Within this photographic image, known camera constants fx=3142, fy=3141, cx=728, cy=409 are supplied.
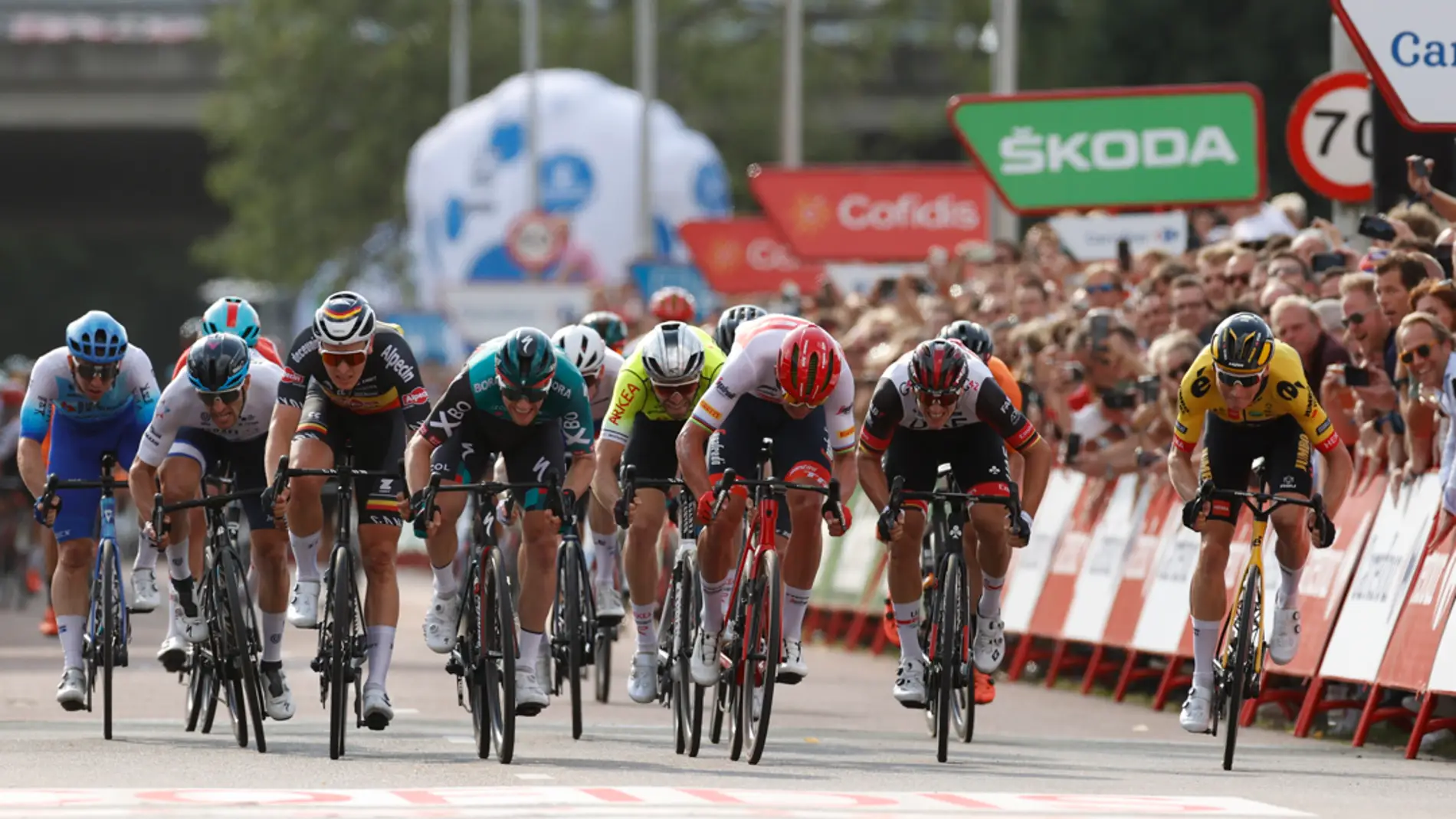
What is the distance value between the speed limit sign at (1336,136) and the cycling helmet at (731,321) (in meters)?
4.18

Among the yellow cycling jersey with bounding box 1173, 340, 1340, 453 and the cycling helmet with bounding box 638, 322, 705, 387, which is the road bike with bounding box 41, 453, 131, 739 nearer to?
the cycling helmet with bounding box 638, 322, 705, 387

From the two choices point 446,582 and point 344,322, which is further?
point 446,582

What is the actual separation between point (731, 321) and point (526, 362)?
9.85 ft

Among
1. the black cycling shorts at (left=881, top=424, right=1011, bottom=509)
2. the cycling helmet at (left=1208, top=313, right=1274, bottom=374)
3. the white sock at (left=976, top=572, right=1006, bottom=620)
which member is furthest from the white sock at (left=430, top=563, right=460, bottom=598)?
the cycling helmet at (left=1208, top=313, right=1274, bottom=374)

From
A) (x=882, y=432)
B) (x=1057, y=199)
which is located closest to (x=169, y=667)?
(x=882, y=432)

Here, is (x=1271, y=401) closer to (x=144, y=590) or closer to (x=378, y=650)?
(x=378, y=650)

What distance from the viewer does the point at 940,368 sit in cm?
1351

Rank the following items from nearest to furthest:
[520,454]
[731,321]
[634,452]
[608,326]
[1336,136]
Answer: [520,454]
[634,452]
[731,321]
[608,326]
[1336,136]

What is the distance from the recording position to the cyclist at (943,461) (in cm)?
1362

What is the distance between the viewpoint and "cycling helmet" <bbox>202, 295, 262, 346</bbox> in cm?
1544

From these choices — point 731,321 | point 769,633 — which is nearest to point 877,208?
point 731,321

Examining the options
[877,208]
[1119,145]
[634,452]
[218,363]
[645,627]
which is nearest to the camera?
[218,363]

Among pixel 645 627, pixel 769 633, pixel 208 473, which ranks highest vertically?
pixel 769 633

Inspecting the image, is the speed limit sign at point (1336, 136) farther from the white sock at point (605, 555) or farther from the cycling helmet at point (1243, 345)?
the cycling helmet at point (1243, 345)
